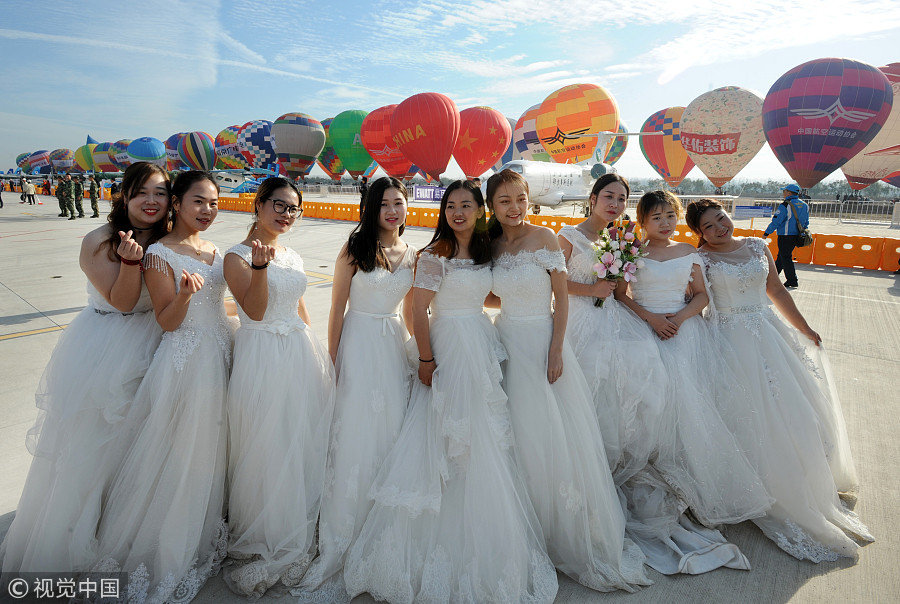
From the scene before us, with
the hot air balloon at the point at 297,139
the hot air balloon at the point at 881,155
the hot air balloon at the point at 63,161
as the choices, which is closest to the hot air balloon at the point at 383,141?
the hot air balloon at the point at 297,139

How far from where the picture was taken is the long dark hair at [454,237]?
280 cm

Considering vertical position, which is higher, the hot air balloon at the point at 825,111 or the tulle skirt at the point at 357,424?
the hot air balloon at the point at 825,111

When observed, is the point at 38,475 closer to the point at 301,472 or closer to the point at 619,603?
the point at 301,472

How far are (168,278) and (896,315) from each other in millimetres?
10392

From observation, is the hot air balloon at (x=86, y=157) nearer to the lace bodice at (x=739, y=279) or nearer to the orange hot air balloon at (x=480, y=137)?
the orange hot air balloon at (x=480, y=137)

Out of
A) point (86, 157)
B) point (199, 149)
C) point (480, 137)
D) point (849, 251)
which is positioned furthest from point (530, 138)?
point (86, 157)

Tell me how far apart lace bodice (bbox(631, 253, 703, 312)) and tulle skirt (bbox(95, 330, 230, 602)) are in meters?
3.07

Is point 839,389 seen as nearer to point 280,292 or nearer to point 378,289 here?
point 378,289

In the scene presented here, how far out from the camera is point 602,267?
3.23 metres

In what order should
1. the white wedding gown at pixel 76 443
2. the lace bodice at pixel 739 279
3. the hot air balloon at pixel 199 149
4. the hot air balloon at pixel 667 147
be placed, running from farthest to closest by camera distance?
the hot air balloon at pixel 199 149 < the hot air balloon at pixel 667 147 < the lace bodice at pixel 739 279 < the white wedding gown at pixel 76 443

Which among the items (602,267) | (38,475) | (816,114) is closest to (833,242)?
(816,114)

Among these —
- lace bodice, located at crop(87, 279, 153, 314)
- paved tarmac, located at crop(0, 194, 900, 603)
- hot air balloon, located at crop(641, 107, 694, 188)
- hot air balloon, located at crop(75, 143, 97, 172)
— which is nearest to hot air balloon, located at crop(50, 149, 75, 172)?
hot air balloon, located at crop(75, 143, 97, 172)

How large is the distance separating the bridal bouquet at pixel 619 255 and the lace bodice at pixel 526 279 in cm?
51

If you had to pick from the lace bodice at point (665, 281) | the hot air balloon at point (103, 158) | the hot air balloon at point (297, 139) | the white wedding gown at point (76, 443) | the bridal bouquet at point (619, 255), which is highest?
the hot air balloon at point (103, 158)
